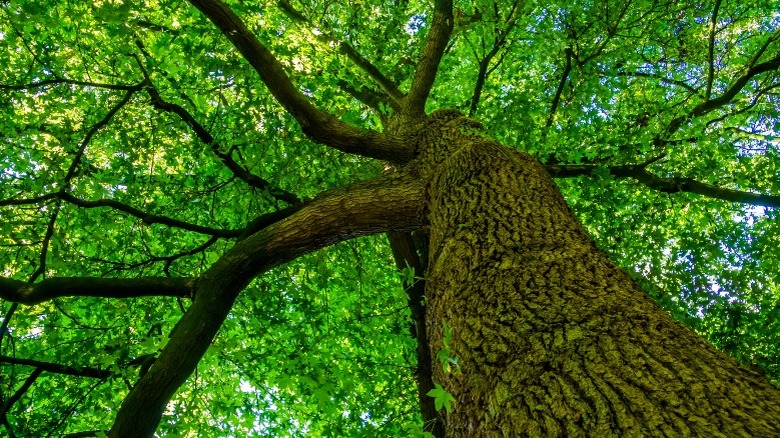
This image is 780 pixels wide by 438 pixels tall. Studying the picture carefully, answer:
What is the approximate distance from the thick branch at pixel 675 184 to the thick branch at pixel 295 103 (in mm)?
2769

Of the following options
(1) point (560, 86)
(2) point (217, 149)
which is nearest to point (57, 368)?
(2) point (217, 149)

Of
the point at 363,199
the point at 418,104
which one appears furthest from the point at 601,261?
the point at 418,104

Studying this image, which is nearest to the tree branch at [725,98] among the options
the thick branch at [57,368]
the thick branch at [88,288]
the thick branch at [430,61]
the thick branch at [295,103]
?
the thick branch at [430,61]

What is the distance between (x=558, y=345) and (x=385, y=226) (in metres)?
2.58

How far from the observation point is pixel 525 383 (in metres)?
1.83

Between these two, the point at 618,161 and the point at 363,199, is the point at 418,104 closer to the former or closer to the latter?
the point at 363,199

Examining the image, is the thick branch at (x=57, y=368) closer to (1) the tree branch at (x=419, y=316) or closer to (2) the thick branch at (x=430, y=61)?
(1) the tree branch at (x=419, y=316)

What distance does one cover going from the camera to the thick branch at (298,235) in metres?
3.88

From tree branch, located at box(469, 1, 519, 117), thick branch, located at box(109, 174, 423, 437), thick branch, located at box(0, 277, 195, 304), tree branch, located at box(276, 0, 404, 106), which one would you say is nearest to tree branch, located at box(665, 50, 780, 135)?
tree branch, located at box(469, 1, 519, 117)

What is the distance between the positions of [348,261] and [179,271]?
2.52 meters

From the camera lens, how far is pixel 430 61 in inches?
253

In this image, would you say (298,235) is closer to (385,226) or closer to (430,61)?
(385,226)

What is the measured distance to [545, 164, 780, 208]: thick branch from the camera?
6.67 metres

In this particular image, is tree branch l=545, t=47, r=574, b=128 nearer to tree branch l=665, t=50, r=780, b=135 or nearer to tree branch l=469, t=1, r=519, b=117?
tree branch l=469, t=1, r=519, b=117
